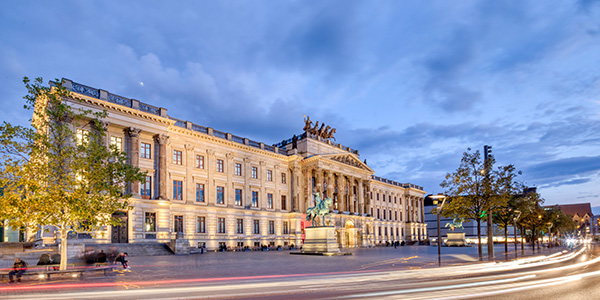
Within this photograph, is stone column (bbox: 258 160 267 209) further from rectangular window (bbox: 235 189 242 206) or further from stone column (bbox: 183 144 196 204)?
stone column (bbox: 183 144 196 204)

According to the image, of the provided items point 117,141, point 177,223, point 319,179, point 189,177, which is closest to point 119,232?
point 177,223

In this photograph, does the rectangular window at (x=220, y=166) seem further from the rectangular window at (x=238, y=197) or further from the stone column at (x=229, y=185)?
the rectangular window at (x=238, y=197)

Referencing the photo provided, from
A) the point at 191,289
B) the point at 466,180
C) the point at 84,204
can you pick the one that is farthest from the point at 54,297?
A: the point at 466,180

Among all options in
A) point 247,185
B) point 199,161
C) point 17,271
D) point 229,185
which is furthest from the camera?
point 247,185

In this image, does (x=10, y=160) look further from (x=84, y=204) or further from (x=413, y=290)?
(x=413, y=290)

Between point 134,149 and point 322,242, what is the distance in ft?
74.3

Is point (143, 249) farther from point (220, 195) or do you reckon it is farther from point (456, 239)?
point (456, 239)

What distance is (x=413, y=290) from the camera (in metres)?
13.1

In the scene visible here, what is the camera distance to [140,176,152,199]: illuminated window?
45.1 m

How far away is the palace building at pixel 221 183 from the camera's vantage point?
4341 cm

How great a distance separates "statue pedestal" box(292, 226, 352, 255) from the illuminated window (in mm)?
18984

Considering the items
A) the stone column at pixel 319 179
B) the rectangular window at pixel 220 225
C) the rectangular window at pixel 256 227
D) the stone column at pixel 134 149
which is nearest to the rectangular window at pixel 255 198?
the rectangular window at pixel 256 227

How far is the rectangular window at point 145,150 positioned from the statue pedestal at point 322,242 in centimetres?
2108

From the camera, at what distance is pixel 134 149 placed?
4381 centimetres
